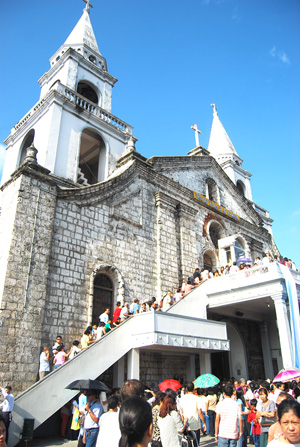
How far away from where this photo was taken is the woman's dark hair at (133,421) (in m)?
2.56

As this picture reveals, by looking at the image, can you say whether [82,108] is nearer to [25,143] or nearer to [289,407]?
[25,143]

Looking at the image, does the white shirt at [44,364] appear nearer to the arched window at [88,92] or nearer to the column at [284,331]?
the column at [284,331]

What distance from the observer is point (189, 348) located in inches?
495

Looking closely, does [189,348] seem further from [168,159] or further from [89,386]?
[168,159]

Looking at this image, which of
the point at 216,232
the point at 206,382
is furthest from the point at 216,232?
the point at 206,382

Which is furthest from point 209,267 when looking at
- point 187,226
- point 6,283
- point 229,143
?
point 229,143

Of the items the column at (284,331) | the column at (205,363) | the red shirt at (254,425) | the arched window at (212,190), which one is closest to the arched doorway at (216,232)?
the arched window at (212,190)

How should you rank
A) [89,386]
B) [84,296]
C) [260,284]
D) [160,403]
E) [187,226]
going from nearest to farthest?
1. [160,403]
2. [89,386]
3. [84,296]
4. [260,284]
5. [187,226]

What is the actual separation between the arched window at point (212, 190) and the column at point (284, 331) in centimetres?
1011

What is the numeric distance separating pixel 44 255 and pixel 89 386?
5.60 m

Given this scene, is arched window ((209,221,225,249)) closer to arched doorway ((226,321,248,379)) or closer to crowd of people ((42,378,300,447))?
arched doorway ((226,321,248,379))

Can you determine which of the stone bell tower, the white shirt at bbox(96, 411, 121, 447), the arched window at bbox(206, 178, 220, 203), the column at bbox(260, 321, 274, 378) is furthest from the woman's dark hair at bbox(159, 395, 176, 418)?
the arched window at bbox(206, 178, 220, 203)

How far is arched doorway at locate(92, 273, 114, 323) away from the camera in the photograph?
13.4 m

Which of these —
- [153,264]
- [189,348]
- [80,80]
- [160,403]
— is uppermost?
[80,80]
